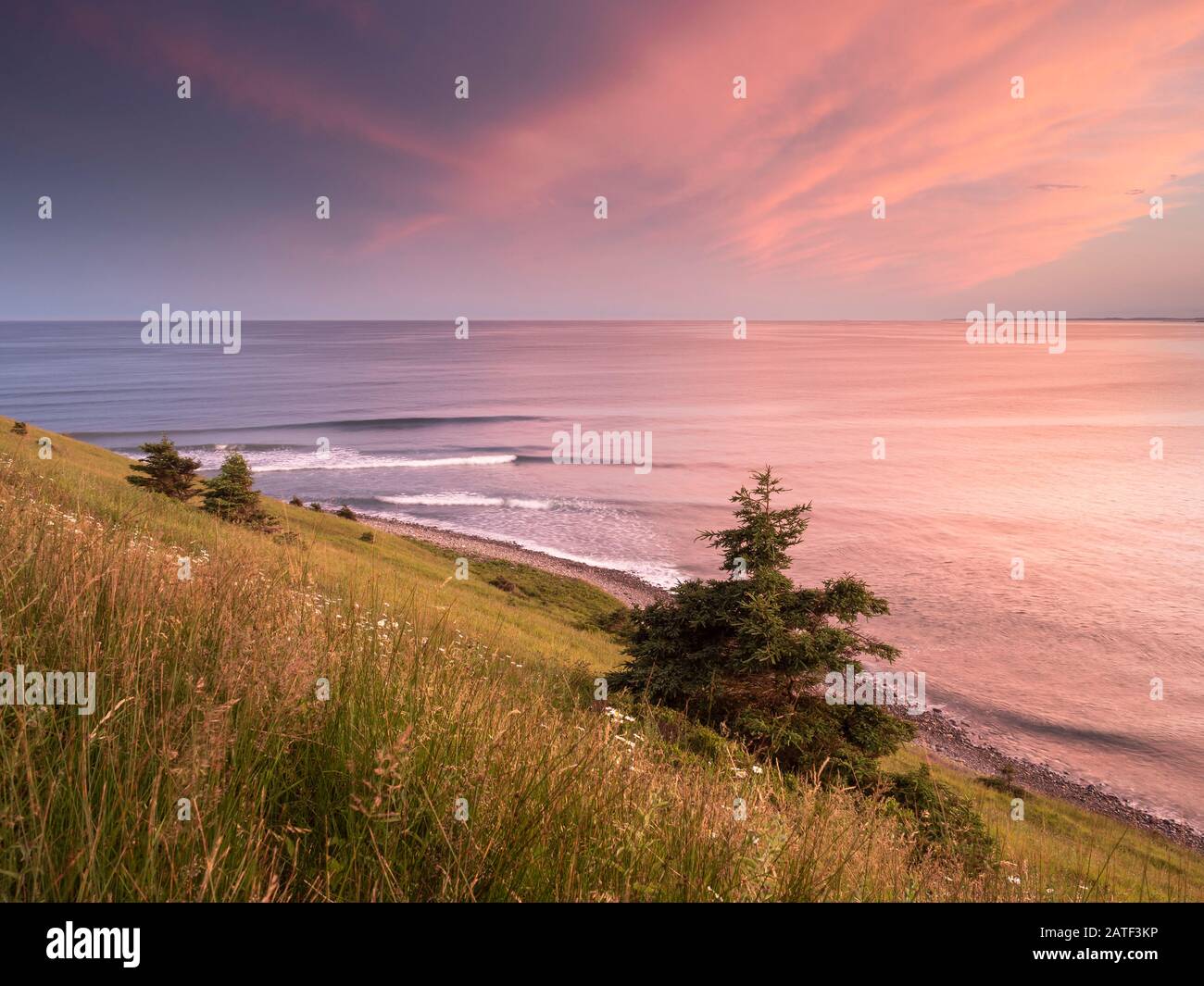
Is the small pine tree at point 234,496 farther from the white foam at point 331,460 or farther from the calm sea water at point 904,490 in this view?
the white foam at point 331,460

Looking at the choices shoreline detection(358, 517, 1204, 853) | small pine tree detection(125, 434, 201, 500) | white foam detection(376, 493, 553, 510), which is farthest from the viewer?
white foam detection(376, 493, 553, 510)

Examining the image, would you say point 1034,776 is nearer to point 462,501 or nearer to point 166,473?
point 166,473

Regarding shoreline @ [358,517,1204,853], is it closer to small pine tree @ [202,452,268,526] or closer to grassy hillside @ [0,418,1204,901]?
grassy hillside @ [0,418,1204,901]

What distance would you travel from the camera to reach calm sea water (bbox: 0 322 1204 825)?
87.5ft

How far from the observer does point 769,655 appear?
40.9ft

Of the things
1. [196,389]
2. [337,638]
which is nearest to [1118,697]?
[337,638]

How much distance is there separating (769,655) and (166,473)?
26.6 meters

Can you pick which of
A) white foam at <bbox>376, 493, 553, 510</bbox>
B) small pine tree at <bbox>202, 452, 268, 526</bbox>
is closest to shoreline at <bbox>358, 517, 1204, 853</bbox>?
small pine tree at <bbox>202, 452, 268, 526</bbox>

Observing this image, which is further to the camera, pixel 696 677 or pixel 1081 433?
pixel 1081 433

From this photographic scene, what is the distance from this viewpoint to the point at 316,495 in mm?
55719

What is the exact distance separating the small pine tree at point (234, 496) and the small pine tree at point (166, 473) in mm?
1990

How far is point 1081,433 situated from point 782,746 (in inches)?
3750

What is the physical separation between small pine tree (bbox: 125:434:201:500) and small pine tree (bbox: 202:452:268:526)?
78.4 inches
